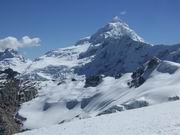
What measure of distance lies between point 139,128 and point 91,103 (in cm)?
16277

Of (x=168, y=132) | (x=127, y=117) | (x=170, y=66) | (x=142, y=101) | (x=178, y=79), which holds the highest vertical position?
(x=170, y=66)

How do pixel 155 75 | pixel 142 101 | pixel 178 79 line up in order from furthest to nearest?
pixel 155 75 < pixel 178 79 < pixel 142 101

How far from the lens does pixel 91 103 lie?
637 ft

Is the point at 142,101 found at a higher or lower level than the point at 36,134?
higher

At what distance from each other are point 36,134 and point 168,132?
47.1ft

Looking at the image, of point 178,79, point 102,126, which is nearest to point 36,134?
point 102,126

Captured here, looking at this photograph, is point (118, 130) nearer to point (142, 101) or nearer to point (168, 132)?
point (168, 132)

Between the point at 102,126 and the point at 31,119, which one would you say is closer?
the point at 102,126

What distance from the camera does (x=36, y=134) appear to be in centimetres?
3788

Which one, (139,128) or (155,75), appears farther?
(155,75)

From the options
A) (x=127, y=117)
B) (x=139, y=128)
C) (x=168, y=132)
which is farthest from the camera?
(x=127, y=117)

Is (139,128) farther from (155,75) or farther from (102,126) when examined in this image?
(155,75)

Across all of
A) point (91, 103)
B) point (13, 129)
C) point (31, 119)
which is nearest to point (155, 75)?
point (91, 103)

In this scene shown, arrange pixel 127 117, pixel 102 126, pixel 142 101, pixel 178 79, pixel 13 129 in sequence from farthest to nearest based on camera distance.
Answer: pixel 178 79, pixel 142 101, pixel 13 129, pixel 127 117, pixel 102 126
